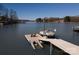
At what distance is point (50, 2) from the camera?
5949 millimetres

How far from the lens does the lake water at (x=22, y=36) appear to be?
6145mm

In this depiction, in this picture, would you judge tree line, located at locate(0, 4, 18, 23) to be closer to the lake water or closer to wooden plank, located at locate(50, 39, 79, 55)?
the lake water

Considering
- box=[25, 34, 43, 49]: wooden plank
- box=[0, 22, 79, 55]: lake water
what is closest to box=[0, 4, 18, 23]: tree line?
box=[0, 22, 79, 55]: lake water

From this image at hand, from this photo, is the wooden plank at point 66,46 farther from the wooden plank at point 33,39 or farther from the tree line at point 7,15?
the tree line at point 7,15

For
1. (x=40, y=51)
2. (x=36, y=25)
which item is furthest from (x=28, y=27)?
(x=40, y=51)

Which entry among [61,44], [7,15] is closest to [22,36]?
[7,15]

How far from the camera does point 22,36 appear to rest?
6242mm

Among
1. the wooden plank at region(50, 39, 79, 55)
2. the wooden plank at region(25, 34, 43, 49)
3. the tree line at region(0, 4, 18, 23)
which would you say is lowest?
the wooden plank at region(50, 39, 79, 55)

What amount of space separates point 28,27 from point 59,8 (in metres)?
0.71

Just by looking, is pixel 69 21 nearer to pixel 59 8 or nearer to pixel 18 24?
pixel 59 8

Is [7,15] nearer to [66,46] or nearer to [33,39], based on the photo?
[33,39]

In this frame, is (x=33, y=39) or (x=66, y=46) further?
(x=33, y=39)

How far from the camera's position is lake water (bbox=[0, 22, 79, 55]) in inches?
242

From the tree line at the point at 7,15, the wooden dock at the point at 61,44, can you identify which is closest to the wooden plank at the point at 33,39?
the wooden dock at the point at 61,44
